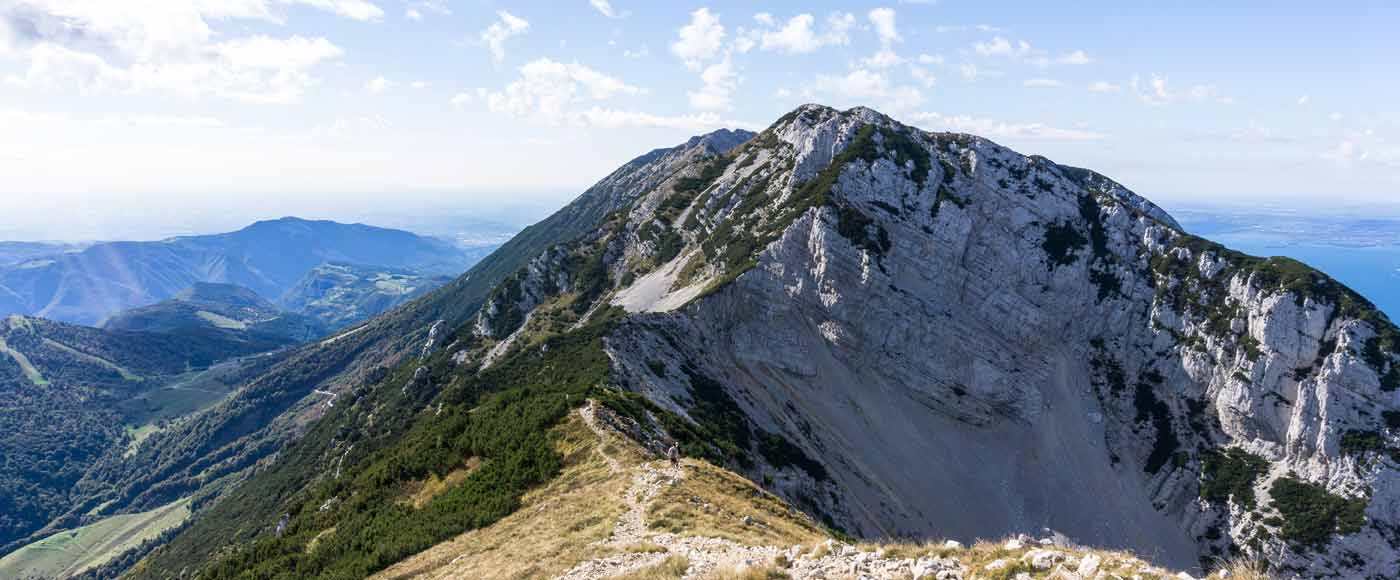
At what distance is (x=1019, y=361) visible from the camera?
114 m

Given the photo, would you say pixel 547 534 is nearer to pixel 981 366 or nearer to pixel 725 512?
pixel 725 512

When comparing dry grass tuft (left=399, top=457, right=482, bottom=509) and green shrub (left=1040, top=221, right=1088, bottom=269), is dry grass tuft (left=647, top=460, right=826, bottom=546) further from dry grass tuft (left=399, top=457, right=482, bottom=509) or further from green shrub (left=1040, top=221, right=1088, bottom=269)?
green shrub (left=1040, top=221, right=1088, bottom=269)

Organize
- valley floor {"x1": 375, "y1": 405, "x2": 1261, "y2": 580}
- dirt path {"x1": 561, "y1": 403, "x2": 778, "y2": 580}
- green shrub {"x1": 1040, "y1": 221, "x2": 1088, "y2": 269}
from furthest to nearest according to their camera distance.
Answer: green shrub {"x1": 1040, "y1": 221, "x2": 1088, "y2": 269}
dirt path {"x1": 561, "y1": 403, "x2": 778, "y2": 580}
valley floor {"x1": 375, "y1": 405, "x2": 1261, "y2": 580}

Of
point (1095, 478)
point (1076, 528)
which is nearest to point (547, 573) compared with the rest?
point (1076, 528)

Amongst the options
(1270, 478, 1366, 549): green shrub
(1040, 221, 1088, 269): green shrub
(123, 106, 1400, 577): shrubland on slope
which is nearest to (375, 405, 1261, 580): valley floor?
(123, 106, 1400, 577): shrubland on slope

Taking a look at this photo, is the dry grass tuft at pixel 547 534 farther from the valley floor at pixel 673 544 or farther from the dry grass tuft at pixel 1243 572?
the dry grass tuft at pixel 1243 572

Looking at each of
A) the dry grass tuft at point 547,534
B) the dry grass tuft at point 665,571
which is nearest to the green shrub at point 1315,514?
the dry grass tuft at point 547,534

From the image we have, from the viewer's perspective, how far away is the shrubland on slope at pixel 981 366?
296 ft

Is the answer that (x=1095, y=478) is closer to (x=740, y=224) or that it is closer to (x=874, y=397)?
(x=874, y=397)

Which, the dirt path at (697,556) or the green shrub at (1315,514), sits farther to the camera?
the green shrub at (1315,514)

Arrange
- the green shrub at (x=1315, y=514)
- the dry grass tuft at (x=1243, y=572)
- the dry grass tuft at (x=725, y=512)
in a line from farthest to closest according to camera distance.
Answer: the green shrub at (x=1315, y=514), the dry grass tuft at (x=725, y=512), the dry grass tuft at (x=1243, y=572)

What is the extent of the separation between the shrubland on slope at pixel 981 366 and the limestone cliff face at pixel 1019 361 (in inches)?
15.4

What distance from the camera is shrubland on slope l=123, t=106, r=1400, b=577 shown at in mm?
90125

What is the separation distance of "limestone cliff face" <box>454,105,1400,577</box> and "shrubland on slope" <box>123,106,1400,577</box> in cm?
39
